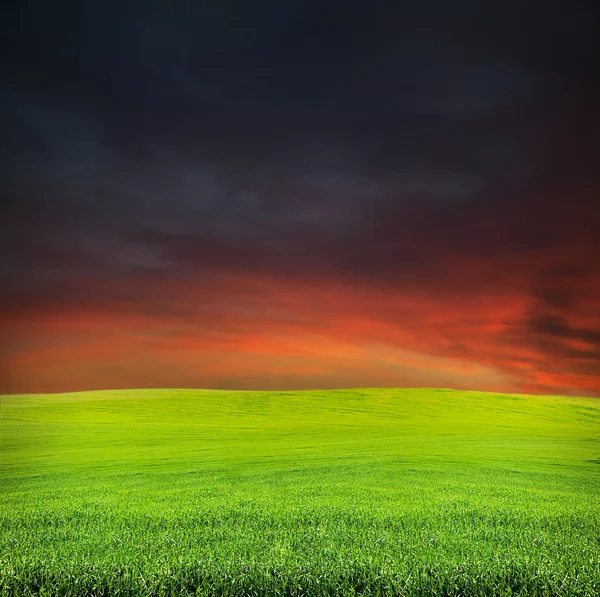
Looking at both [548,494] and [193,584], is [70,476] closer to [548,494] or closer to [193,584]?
[193,584]

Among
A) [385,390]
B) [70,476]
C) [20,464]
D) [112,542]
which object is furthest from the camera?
[385,390]

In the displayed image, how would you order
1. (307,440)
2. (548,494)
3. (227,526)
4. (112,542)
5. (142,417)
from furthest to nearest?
(142,417)
(307,440)
(548,494)
(227,526)
(112,542)

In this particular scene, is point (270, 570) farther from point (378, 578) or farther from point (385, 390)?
point (385, 390)

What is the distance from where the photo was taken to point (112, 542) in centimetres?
859

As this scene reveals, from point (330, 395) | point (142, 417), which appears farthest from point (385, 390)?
point (142, 417)

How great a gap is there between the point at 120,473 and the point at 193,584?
1274 cm

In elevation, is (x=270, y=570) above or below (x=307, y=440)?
above

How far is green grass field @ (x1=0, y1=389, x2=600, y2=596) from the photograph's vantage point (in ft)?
22.6

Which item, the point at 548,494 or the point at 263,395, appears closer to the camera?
the point at 548,494

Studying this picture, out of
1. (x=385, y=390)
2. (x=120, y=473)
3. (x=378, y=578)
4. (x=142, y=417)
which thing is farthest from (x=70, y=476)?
(x=385, y=390)

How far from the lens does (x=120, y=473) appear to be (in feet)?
60.0

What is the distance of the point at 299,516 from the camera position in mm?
Answer: 10344

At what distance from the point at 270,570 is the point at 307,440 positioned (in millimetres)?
23183

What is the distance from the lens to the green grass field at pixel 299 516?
6898 millimetres
